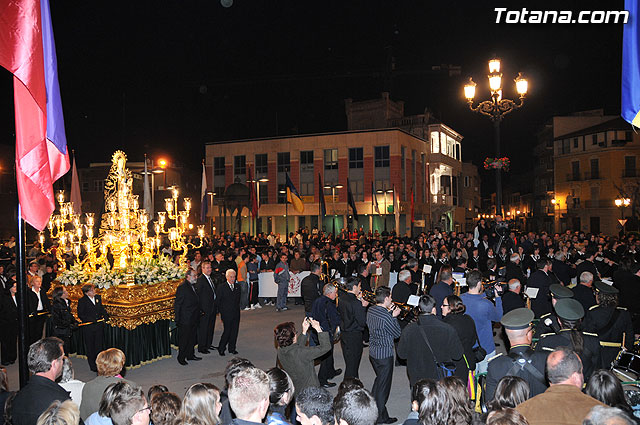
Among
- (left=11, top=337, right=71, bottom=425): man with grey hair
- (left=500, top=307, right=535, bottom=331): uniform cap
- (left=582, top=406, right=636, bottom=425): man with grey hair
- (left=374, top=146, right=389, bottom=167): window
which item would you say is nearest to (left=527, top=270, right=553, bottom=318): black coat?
(left=500, top=307, right=535, bottom=331): uniform cap

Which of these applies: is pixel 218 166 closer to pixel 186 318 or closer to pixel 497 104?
pixel 497 104

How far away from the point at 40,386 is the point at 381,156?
144ft

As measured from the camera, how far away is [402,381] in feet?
29.7

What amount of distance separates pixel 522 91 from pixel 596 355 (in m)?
9.95

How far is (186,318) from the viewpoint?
34.8ft

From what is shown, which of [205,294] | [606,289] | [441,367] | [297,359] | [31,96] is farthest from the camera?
[205,294]

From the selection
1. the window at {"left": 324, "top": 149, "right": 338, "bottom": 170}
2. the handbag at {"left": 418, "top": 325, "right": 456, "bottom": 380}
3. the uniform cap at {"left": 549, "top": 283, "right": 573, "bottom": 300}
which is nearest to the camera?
the handbag at {"left": 418, "top": 325, "right": 456, "bottom": 380}

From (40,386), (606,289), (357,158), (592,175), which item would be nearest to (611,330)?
(606,289)

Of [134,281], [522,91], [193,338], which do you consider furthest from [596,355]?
[522,91]

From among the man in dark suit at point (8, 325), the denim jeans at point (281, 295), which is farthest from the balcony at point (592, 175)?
the man in dark suit at point (8, 325)

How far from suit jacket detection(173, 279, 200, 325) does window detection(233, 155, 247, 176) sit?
4199 cm

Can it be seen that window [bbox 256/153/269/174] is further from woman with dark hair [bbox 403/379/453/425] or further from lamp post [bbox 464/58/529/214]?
woman with dark hair [bbox 403/379/453/425]

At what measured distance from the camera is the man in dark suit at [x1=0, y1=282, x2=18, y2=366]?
34.0 ft

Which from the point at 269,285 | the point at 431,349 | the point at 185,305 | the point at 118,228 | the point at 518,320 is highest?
the point at 118,228
